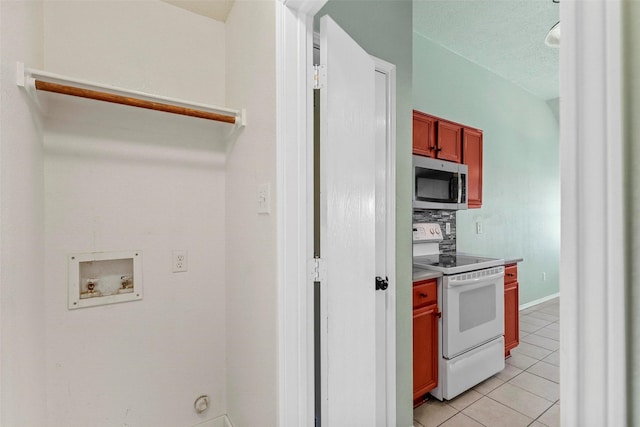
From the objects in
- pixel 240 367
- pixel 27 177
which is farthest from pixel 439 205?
pixel 27 177

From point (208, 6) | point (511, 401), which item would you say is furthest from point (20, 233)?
point (511, 401)

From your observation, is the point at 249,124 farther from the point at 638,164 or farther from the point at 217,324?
the point at 638,164

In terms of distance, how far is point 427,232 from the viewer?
8.92 ft

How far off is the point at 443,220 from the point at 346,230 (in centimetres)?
208

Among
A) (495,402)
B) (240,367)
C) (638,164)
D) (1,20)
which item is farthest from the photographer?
(495,402)

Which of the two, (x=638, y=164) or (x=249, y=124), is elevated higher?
(x=249, y=124)

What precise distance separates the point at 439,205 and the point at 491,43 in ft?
5.95

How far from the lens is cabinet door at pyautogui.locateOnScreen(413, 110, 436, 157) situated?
7.82 ft

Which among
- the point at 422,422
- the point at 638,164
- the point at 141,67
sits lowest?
the point at 422,422

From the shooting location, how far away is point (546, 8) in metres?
2.39

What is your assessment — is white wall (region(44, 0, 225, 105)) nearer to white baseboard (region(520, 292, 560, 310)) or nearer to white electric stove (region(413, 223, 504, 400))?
white electric stove (region(413, 223, 504, 400))

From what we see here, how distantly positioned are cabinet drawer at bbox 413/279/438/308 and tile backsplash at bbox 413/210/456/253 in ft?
2.57

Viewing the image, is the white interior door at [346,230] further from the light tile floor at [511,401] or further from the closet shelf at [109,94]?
the light tile floor at [511,401]

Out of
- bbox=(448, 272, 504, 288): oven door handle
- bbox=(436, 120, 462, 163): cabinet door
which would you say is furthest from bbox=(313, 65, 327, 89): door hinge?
bbox=(436, 120, 462, 163): cabinet door
